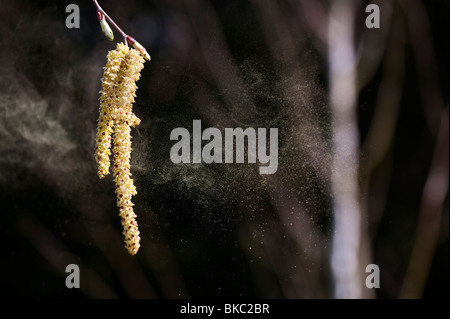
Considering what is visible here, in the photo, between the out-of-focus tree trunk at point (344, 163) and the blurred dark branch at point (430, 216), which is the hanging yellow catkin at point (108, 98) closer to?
the out-of-focus tree trunk at point (344, 163)

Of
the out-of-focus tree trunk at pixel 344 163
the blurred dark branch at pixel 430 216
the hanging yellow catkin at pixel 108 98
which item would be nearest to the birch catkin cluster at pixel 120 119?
the hanging yellow catkin at pixel 108 98

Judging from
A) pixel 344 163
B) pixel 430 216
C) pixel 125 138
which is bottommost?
pixel 125 138

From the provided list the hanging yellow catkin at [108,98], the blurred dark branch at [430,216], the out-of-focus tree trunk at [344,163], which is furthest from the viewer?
the blurred dark branch at [430,216]

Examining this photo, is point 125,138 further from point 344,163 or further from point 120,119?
point 344,163

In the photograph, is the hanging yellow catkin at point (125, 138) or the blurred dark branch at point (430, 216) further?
the blurred dark branch at point (430, 216)

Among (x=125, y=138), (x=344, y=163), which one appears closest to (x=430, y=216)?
(x=344, y=163)

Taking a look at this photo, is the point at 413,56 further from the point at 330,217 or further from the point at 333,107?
the point at 330,217

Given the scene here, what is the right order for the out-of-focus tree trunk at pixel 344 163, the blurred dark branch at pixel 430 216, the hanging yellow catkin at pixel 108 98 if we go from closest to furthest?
the hanging yellow catkin at pixel 108 98 → the out-of-focus tree trunk at pixel 344 163 → the blurred dark branch at pixel 430 216

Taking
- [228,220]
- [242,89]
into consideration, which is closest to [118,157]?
[228,220]
